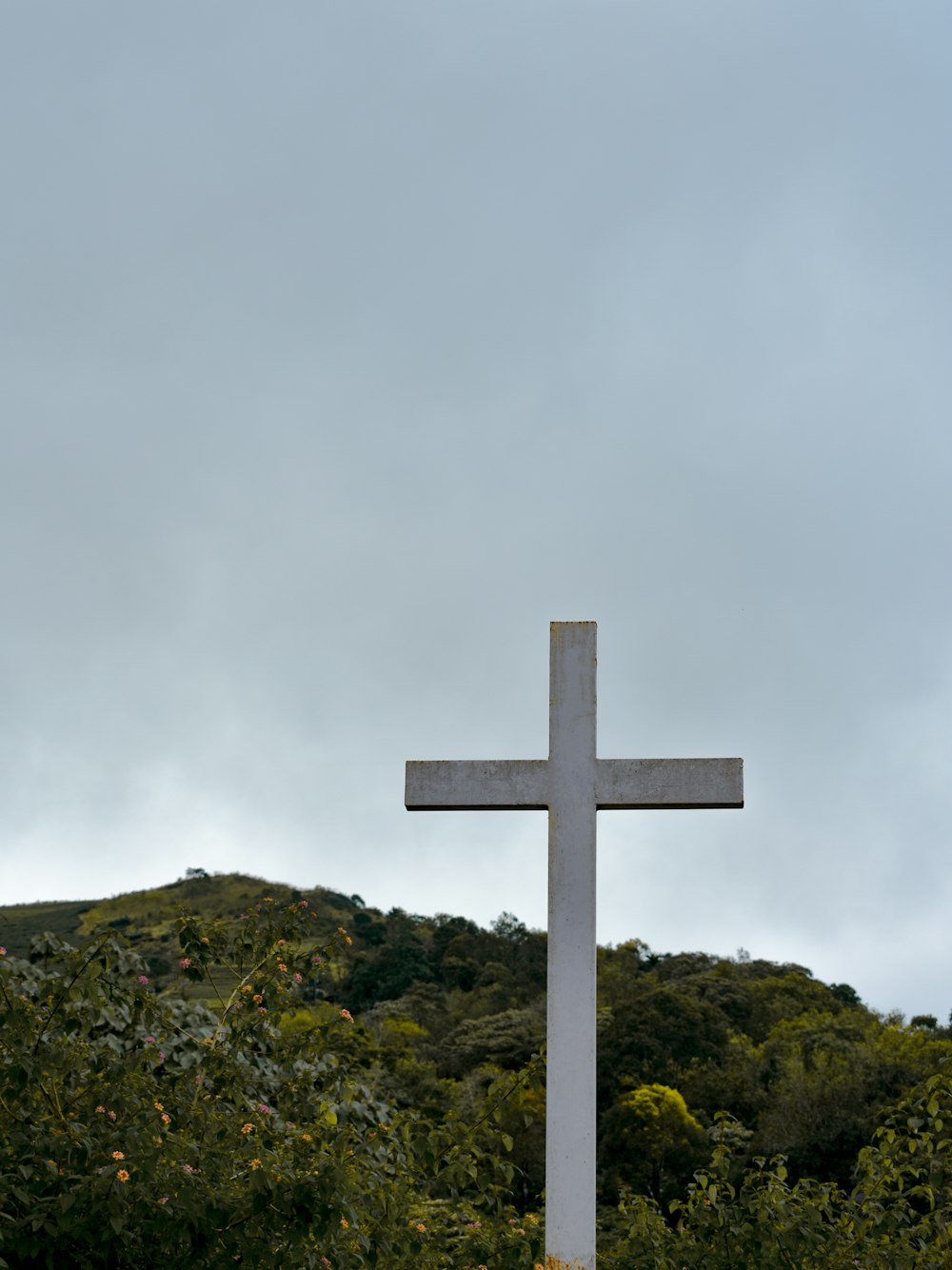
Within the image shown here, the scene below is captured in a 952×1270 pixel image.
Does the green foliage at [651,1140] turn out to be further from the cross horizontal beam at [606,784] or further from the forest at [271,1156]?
the cross horizontal beam at [606,784]

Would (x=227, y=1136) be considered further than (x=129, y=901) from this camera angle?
No

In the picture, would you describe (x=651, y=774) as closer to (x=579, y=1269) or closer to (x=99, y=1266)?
(x=579, y=1269)

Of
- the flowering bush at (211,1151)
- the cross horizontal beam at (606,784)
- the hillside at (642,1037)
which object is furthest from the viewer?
the hillside at (642,1037)

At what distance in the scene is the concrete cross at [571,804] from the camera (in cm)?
504

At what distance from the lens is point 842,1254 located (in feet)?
18.6

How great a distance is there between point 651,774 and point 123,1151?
2195 millimetres

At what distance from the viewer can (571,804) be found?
5348 millimetres

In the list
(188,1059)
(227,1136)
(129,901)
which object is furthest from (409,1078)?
(129,901)

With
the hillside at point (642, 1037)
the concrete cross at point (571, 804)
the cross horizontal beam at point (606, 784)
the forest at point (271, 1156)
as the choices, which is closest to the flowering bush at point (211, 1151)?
the forest at point (271, 1156)

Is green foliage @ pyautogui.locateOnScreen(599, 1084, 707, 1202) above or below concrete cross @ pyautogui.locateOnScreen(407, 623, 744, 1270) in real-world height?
below

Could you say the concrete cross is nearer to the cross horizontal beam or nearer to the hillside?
the cross horizontal beam

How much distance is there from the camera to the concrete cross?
5039 mm

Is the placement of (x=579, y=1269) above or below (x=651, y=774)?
below

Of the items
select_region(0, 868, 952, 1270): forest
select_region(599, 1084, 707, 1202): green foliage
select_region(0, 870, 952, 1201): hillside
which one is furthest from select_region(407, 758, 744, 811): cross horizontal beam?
select_region(599, 1084, 707, 1202): green foliage
